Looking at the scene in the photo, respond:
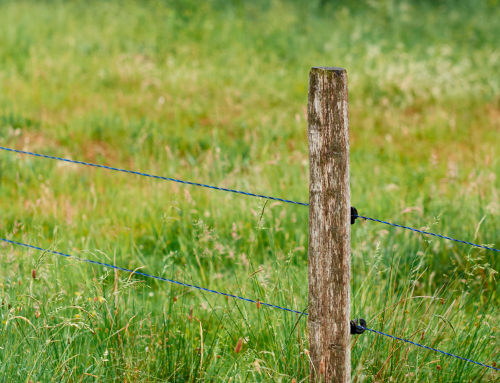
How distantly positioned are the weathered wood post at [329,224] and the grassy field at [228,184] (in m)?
0.28

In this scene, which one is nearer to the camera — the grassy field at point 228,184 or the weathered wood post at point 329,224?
the weathered wood post at point 329,224

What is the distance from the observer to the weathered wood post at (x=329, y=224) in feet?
7.00

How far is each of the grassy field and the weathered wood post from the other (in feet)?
0.92

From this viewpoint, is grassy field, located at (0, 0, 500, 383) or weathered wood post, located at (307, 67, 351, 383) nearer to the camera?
weathered wood post, located at (307, 67, 351, 383)

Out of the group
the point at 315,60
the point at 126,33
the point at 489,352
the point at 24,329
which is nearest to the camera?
the point at 24,329

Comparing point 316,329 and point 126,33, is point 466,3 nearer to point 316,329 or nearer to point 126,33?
point 126,33

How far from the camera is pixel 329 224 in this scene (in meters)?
2.17

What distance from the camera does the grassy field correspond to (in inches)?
105

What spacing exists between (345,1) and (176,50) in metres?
7.60

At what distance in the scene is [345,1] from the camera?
16422 mm

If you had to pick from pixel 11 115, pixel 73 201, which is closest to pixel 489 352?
pixel 73 201

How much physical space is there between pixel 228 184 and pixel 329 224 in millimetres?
2916

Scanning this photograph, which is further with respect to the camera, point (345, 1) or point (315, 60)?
point (345, 1)

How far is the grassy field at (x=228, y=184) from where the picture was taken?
2.66m
